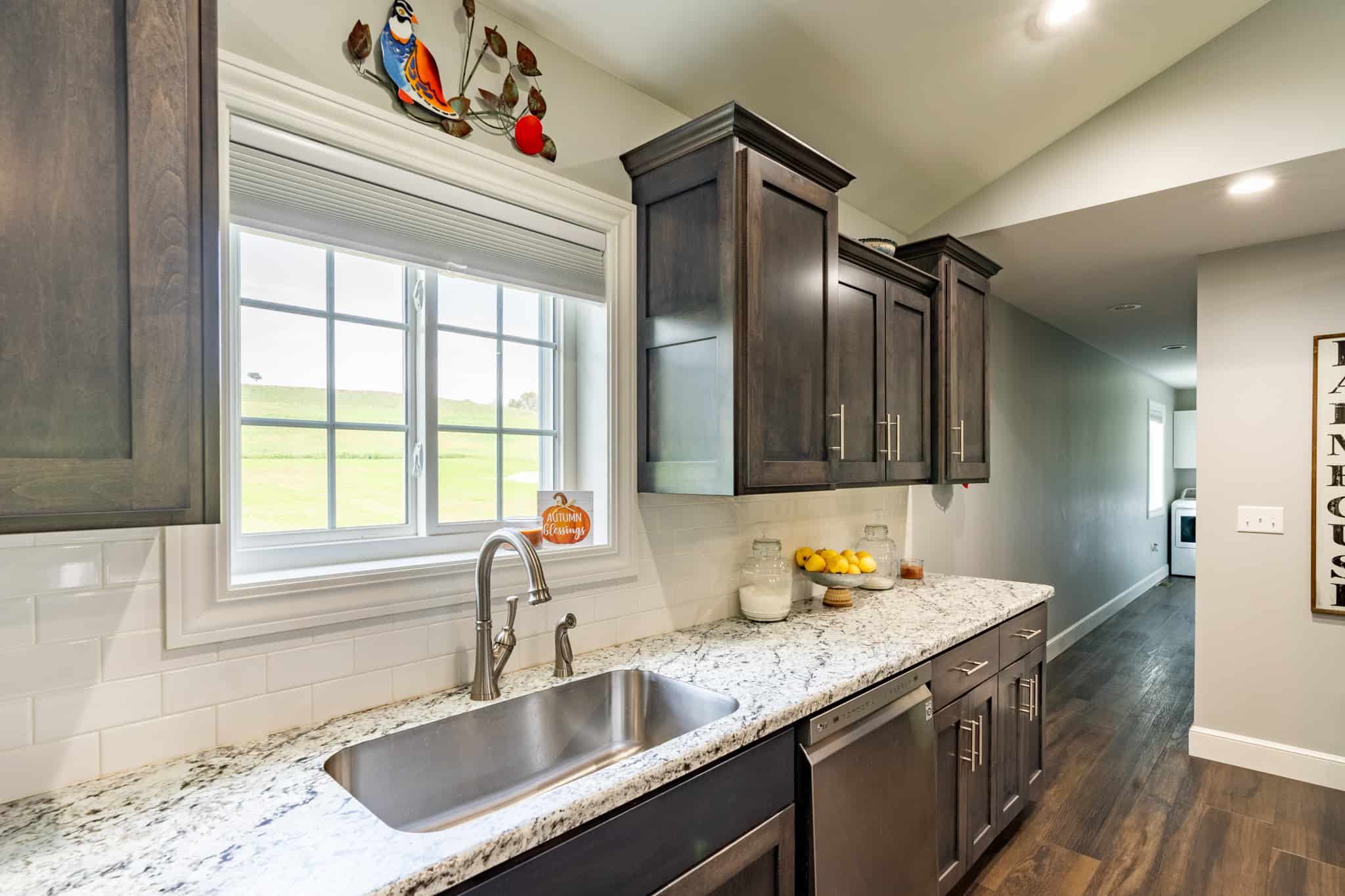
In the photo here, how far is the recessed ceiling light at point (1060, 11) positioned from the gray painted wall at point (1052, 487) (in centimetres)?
197

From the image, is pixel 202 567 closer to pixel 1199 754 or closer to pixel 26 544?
pixel 26 544

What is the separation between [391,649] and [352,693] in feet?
0.37

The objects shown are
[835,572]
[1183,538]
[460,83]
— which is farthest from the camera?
[1183,538]

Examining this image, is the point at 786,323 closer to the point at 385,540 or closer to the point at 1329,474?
the point at 385,540

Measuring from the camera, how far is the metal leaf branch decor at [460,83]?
150 centimetres

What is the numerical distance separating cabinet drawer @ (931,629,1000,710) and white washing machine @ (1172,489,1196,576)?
7.53 metres

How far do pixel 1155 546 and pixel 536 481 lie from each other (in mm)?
8475

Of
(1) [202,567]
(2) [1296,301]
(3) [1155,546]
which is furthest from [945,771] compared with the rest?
(3) [1155,546]

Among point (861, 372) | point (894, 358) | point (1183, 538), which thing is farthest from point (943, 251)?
point (1183, 538)

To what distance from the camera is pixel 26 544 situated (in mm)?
1096

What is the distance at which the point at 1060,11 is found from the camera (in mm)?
2211

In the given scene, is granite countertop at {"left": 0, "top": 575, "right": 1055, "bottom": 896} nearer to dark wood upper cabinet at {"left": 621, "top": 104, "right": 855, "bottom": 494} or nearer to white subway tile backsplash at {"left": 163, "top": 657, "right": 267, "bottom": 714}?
white subway tile backsplash at {"left": 163, "top": 657, "right": 267, "bottom": 714}

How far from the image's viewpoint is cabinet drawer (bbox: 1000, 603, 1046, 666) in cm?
243

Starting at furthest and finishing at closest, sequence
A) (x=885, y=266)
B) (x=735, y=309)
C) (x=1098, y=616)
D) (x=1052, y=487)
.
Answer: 1. (x=1098, y=616)
2. (x=1052, y=487)
3. (x=885, y=266)
4. (x=735, y=309)
